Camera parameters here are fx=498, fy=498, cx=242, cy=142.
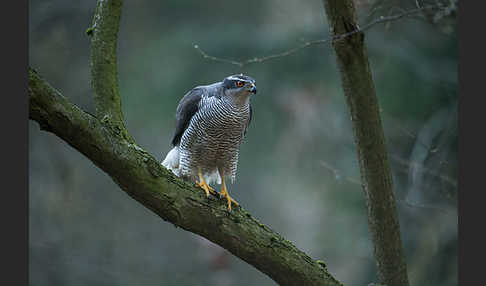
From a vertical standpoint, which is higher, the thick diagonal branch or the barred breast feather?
the barred breast feather

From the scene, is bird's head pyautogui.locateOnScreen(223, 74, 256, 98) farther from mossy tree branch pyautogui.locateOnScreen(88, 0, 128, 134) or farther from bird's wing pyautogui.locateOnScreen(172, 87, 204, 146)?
mossy tree branch pyautogui.locateOnScreen(88, 0, 128, 134)

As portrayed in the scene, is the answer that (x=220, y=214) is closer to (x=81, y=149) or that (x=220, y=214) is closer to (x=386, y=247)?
(x=81, y=149)

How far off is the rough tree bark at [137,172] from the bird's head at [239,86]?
1079 millimetres

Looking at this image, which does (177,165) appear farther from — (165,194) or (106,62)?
(165,194)

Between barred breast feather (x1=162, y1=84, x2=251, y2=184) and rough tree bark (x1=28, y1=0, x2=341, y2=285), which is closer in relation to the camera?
rough tree bark (x1=28, y1=0, x2=341, y2=285)

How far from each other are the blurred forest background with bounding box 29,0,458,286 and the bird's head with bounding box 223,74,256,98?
1.40 meters

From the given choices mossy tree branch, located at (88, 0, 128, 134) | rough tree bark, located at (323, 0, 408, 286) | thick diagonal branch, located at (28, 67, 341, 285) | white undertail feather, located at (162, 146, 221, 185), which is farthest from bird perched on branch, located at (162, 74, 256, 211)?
mossy tree branch, located at (88, 0, 128, 134)

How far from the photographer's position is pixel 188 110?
186 inches

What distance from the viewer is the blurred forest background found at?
25.2ft

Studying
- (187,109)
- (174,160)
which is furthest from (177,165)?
(187,109)

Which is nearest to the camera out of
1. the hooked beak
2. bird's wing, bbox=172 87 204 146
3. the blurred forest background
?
the hooked beak

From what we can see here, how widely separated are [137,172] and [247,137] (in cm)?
913

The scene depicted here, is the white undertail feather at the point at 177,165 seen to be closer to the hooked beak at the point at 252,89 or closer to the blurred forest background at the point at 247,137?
the hooked beak at the point at 252,89

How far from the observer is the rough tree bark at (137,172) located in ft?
8.97
